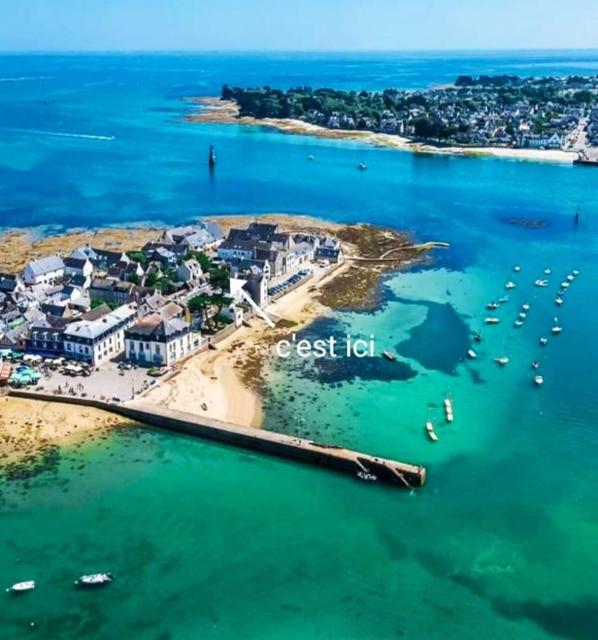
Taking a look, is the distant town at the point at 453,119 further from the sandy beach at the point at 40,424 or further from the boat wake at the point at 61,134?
the sandy beach at the point at 40,424

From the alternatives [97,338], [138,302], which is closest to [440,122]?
[138,302]

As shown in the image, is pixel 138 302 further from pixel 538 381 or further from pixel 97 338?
pixel 538 381

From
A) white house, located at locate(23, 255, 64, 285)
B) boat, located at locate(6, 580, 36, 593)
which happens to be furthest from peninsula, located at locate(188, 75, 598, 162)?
boat, located at locate(6, 580, 36, 593)

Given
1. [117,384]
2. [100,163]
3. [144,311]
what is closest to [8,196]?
[100,163]

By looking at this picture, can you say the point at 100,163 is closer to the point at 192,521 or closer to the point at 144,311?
the point at 144,311

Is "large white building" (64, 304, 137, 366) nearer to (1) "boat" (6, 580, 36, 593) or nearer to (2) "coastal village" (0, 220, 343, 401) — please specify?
(2) "coastal village" (0, 220, 343, 401)

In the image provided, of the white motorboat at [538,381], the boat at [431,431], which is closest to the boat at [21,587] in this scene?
the boat at [431,431]
